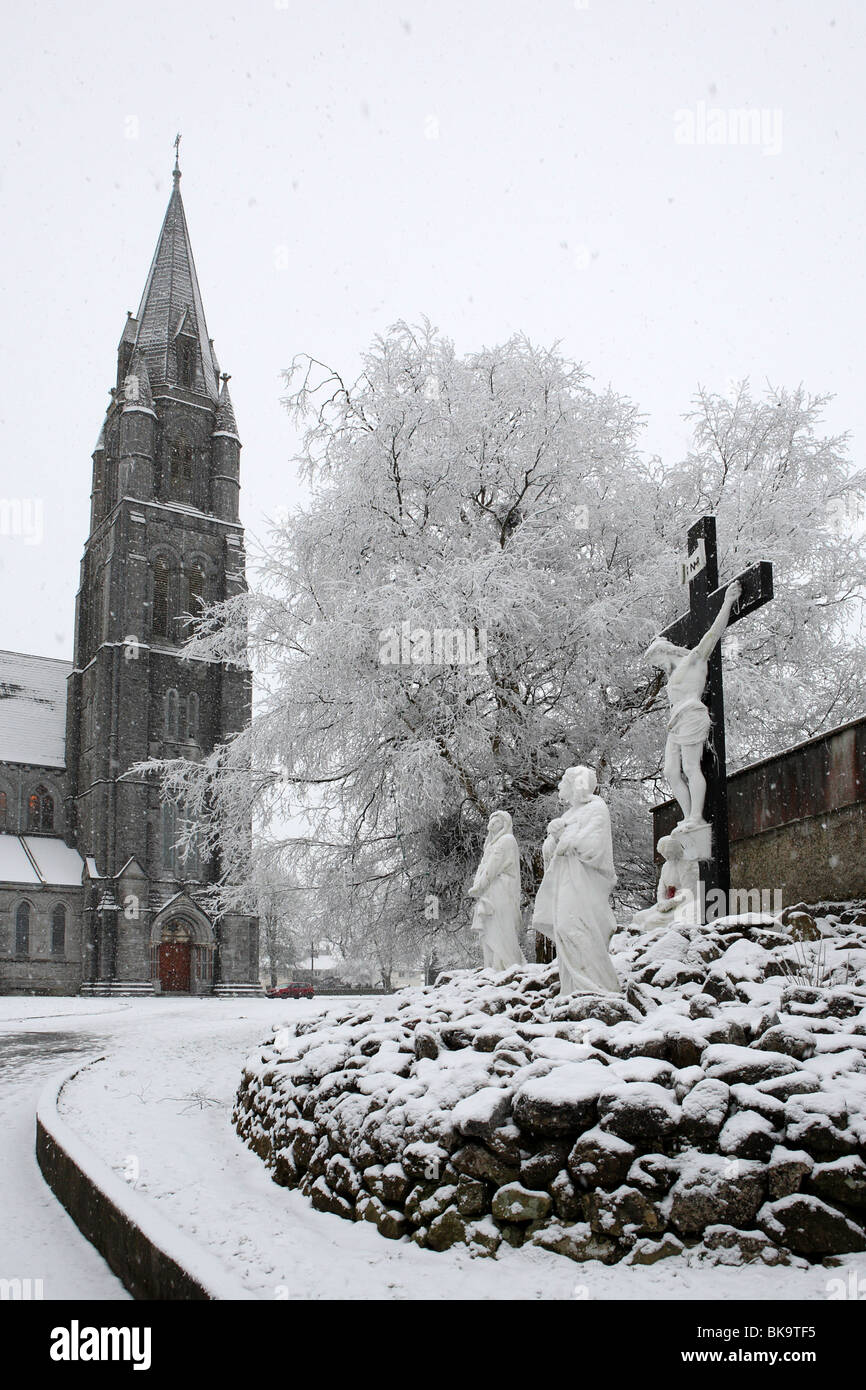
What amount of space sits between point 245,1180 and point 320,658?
9.40 metres

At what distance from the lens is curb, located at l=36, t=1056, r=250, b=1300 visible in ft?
14.2

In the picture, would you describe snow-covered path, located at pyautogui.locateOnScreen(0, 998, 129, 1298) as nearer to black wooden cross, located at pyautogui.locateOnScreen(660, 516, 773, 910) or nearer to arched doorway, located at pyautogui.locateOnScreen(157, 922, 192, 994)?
black wooden cross, located at pyautogui.locateOnScreen(660, 516, 773, 910)

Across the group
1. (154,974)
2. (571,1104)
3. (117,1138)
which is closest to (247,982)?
(154,974)

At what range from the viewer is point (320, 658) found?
15.3 metres

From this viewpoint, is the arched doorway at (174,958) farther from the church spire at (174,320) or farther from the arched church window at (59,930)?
the church spire at (174,320)

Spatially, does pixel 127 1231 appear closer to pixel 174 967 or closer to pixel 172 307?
pixel 174 967

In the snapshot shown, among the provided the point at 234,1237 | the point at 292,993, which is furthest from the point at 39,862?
the point at 234,1237

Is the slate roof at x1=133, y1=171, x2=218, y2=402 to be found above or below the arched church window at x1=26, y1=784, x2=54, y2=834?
above

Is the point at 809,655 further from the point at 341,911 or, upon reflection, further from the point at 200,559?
the point at 200,559

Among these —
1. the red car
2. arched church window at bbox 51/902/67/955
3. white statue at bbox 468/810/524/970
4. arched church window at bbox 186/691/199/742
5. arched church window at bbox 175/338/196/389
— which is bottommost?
the red car

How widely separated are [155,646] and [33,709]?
33.2 ft

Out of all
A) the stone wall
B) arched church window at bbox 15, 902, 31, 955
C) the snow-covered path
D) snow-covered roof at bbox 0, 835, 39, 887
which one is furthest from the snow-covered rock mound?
snow-covered roof at bbox 0, 835, 39, 887

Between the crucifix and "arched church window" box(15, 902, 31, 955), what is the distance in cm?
4215
